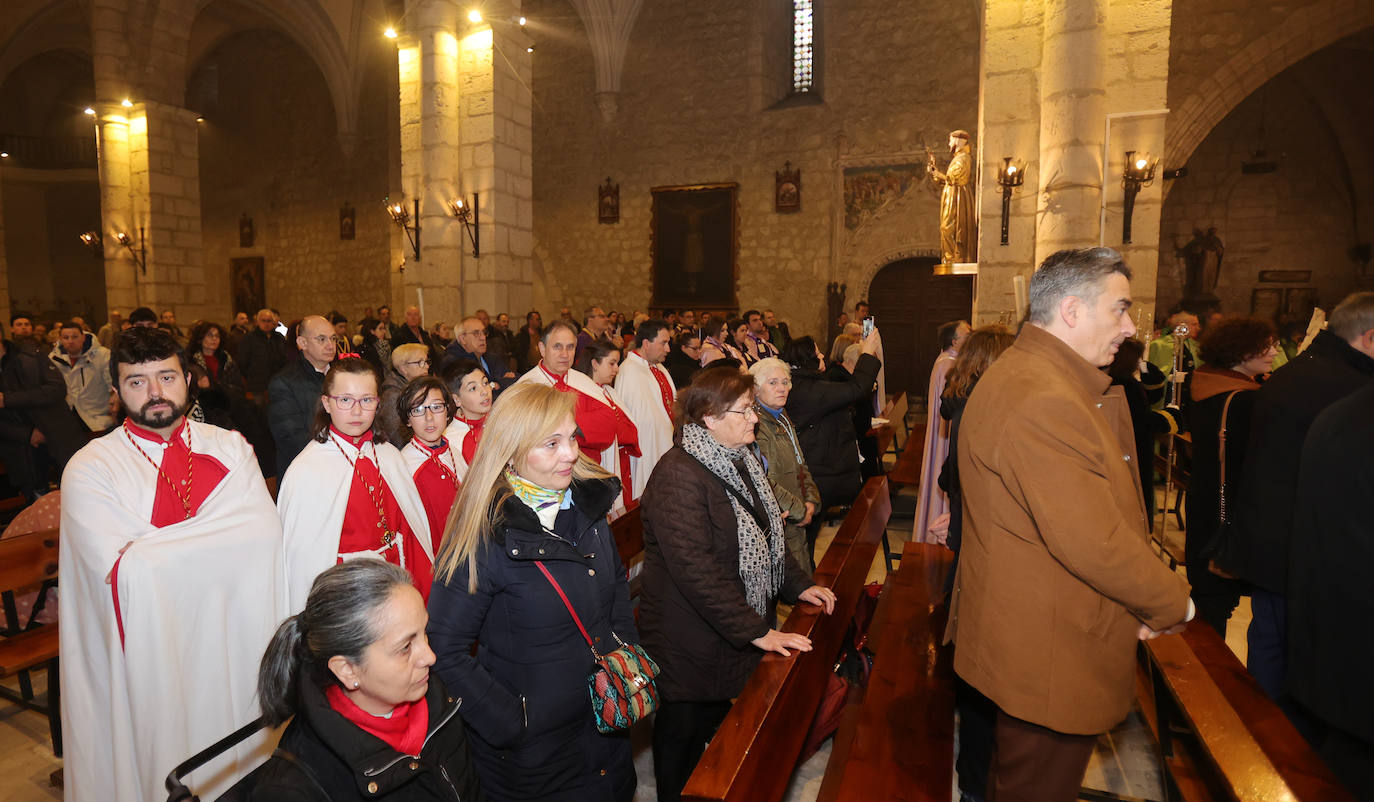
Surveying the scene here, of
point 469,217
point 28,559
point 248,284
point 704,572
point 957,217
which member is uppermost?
point 469,217

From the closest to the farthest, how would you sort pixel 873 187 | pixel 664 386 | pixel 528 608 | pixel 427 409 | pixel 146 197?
pixel 528 608
pixel 427 409
pixel 664 386
pixel 146 197
pixel 873 187

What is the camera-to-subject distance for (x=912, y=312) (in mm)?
13406

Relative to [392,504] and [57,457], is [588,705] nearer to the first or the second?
[392,504]

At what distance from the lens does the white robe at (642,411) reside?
5.54 m

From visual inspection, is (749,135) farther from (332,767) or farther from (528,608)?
(332,767)

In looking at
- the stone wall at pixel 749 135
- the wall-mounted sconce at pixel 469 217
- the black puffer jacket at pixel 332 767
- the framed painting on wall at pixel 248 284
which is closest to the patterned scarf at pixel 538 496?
the black puffer jacket at pixel 332 767

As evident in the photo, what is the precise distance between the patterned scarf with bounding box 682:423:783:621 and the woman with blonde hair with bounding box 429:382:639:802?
19.7 inches

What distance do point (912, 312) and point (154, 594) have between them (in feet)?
42.0

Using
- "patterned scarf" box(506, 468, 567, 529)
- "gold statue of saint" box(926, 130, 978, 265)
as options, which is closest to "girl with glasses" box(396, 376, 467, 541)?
"patterned scarf" box(506, 468, 567, 529)

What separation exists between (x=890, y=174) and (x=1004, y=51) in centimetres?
620

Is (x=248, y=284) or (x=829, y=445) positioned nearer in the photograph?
(x=829, y=445)

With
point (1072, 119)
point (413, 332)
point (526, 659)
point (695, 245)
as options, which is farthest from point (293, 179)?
point (526, 659)

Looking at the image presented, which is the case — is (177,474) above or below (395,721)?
above

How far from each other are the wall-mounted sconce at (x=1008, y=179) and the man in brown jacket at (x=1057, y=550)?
5421 millimetres
